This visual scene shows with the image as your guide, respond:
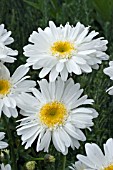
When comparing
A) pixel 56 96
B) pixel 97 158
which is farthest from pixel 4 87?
pixel 97 158

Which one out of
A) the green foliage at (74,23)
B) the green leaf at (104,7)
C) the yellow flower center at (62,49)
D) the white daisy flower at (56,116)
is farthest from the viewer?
the green leaf at (104,7)

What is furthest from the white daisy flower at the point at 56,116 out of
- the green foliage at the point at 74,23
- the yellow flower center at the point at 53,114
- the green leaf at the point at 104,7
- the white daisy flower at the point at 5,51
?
the green leaf at the point at 104,7

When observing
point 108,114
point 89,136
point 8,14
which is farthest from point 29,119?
point 8,14

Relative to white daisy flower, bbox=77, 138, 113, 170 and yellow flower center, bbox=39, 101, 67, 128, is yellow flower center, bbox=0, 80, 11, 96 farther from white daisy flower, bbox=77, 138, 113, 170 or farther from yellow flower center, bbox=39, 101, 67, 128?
white daisy flower, bbox=77, 138, 113, 170

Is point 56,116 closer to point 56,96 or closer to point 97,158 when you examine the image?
point 56,96

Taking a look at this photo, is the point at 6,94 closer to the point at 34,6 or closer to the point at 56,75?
the point at 56,75

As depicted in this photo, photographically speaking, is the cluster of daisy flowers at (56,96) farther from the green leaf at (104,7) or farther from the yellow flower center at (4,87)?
the green leaf at (104,7)

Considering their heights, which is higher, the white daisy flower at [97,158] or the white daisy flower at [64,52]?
the white daisy flower at [64,52]
